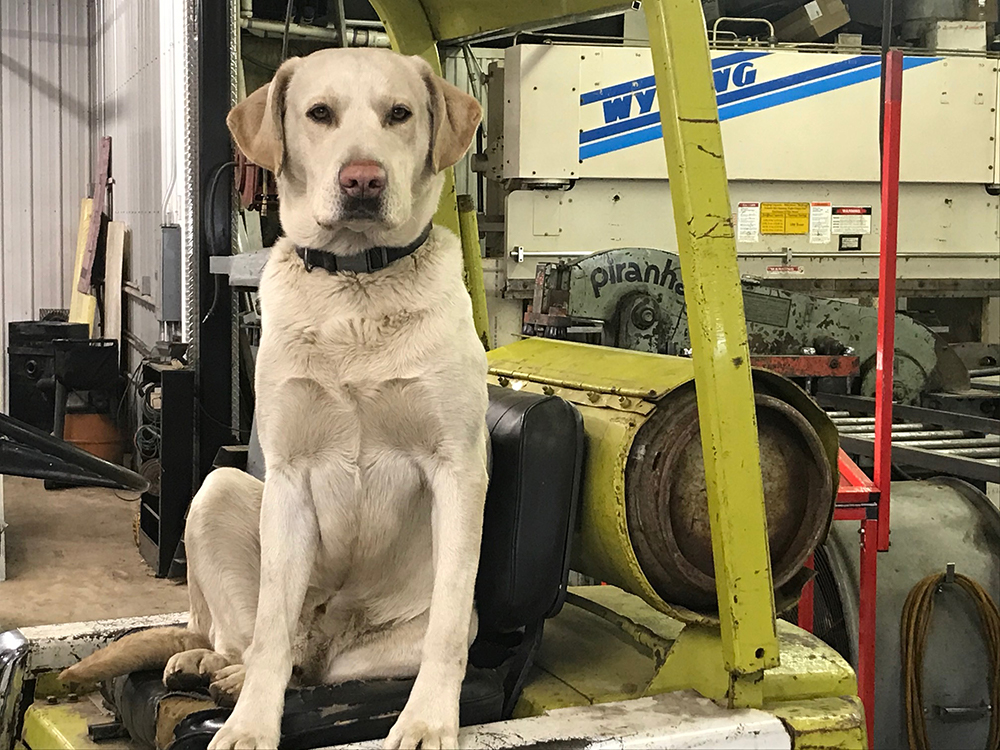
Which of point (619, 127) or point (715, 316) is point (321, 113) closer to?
point (715, 316)

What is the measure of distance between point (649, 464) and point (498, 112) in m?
4.04

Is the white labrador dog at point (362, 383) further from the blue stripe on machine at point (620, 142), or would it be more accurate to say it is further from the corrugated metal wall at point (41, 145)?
the corrugated metal wall at point (41, 145)

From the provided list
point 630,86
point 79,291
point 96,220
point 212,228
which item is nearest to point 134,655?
point 212,228

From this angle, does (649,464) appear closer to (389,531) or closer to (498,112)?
(389,531)

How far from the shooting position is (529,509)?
184 centimetres

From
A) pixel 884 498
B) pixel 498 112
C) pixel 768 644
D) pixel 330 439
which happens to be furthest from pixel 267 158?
pixel 498 112

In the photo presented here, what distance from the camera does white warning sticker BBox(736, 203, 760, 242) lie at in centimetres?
548

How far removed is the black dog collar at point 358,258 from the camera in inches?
65.3

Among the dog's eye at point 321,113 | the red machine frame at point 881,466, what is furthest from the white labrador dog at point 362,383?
the red machine frame at point 881,466

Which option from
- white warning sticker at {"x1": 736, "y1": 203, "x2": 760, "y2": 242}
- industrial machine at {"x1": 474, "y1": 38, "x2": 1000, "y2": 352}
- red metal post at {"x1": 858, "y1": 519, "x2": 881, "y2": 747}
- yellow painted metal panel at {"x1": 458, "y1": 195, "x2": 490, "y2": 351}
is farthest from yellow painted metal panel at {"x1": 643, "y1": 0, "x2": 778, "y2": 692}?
white warning sticker at {"x1": 736, "y1": 203, "x2": 760, "y2": 242}

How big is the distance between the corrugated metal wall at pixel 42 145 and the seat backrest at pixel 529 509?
871 centimetres

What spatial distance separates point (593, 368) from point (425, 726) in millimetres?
797

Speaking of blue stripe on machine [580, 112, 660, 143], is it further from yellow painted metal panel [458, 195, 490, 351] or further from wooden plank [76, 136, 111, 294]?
wooden plank [76, 136, 111, 294]

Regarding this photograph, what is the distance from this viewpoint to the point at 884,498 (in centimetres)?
303
